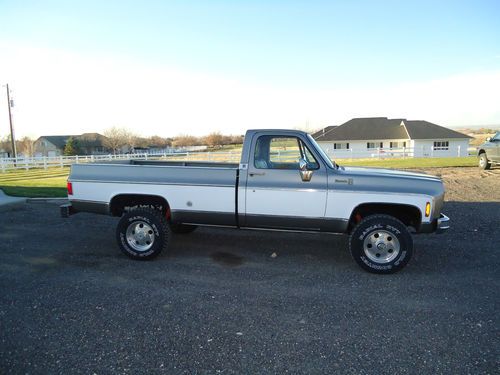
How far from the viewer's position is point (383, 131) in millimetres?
47344

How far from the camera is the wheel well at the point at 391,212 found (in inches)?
195

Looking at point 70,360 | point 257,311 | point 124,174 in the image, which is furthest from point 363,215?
point 70,360

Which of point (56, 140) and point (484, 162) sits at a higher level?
point (56, 140)

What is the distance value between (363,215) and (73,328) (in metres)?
4.06

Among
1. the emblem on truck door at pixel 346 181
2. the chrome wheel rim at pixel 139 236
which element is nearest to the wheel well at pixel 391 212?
the emblem on truck door at pixel 346 181

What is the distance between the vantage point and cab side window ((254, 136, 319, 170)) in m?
5.24

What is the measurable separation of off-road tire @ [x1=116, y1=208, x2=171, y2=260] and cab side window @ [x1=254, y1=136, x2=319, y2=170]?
5.80 ft

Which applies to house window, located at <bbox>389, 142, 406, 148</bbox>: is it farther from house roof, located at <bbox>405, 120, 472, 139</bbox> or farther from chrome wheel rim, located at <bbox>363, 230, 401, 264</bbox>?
chrome wheel rim, located at <bbox>363, 230, 401, 264</bbox>

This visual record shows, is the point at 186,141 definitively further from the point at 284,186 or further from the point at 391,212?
the point at 391,212

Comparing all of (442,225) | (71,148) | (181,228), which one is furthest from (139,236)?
(71,148)

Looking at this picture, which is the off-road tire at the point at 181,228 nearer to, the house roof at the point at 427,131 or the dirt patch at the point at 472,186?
the dirt patch at the point at 472,186

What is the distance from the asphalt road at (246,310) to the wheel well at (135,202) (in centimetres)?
75

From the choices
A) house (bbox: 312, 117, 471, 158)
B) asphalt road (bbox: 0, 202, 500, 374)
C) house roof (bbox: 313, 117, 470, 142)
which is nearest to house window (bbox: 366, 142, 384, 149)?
house (bbox: 312, 117, 471, 158)

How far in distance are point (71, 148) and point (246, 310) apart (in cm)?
7335
